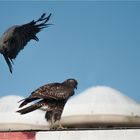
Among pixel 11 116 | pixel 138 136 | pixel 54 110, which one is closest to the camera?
pixel 138 136

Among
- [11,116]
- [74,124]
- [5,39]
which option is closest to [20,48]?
[5,39]

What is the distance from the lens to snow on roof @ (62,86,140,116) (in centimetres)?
1492

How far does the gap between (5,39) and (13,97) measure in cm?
232

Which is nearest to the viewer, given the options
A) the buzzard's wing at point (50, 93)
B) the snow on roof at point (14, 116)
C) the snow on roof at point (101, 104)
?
the buzzard's wing at point (50, 93)

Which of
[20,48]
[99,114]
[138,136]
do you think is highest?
[20,48]

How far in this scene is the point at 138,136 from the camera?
12.3m

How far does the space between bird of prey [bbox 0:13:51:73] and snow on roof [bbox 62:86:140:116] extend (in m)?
2.45

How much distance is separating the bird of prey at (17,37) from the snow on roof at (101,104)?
2.45 m

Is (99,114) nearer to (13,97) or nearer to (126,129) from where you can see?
(126,129)

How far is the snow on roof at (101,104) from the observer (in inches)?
587

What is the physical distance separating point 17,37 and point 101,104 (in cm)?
356

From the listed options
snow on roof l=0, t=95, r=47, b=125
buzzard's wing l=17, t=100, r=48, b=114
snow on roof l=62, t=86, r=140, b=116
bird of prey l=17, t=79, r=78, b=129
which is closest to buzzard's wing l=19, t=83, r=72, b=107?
bird of prey l=17, t=79, r=78, b=129

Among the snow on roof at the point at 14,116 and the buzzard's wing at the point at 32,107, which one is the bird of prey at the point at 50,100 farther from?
the snow on roof at the point at 14,116

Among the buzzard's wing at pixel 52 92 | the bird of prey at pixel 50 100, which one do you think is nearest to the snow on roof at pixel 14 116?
the bird of prey at pixel 50 100
